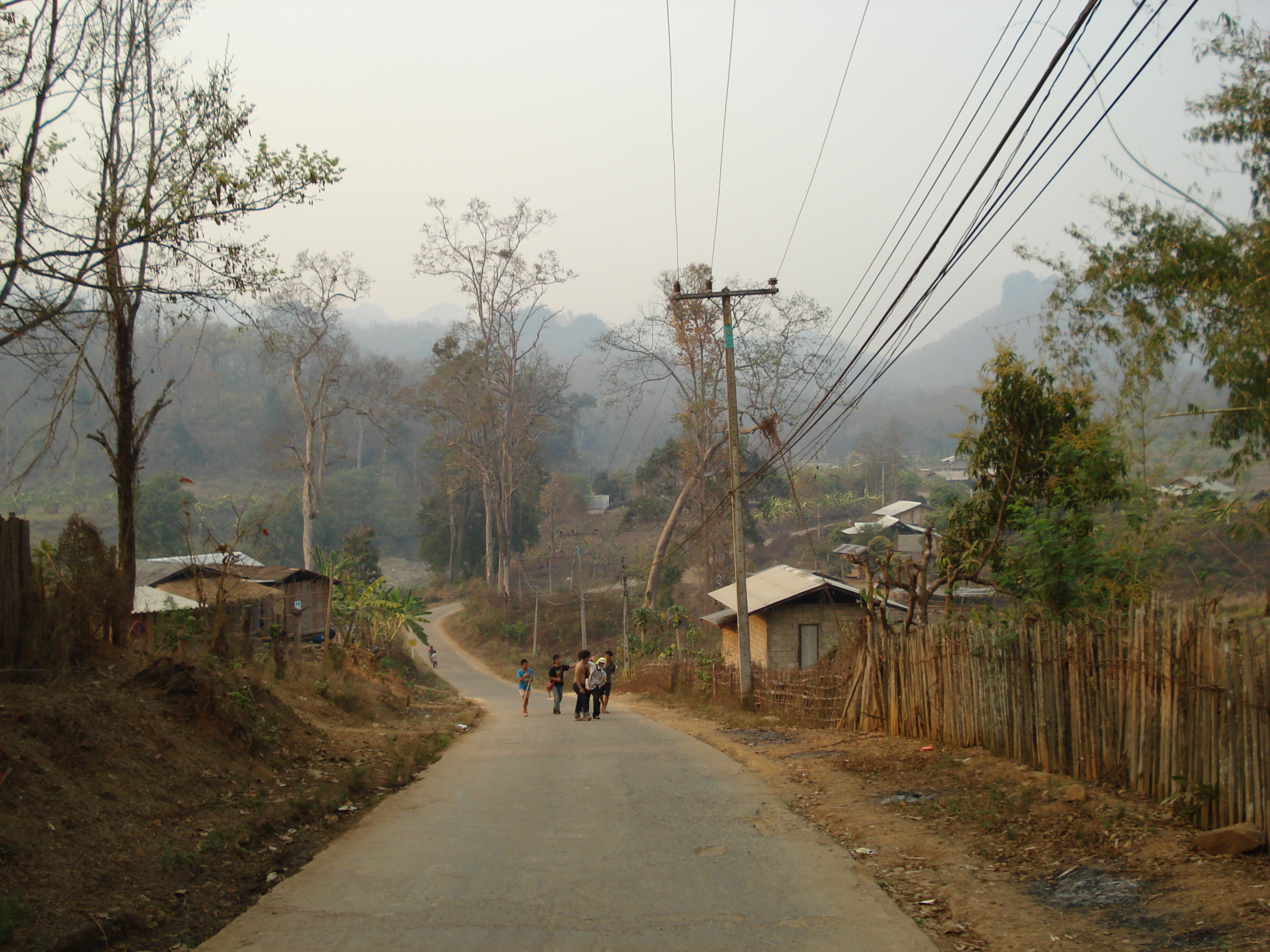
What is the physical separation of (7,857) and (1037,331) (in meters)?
15.5

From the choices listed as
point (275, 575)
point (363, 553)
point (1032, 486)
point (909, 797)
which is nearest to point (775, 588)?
point (1032, 486)

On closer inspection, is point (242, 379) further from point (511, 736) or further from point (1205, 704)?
point (1205, 704)

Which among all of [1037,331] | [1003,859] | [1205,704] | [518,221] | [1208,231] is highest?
[518,221]

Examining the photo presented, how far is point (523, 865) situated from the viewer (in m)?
6.62

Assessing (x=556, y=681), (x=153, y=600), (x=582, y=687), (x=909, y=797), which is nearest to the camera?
(x=909, y=797)

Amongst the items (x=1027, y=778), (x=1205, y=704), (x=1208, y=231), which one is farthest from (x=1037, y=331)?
(x=1205, y=704)

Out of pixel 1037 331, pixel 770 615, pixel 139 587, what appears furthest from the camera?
pixel 770 615

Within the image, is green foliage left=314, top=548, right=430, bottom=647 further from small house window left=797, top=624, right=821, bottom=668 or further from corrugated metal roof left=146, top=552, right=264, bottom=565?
small house window left=797, top=624, right=821, bottom=668

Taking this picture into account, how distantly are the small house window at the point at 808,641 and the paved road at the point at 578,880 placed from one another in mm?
17843

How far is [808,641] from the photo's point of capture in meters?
28.1

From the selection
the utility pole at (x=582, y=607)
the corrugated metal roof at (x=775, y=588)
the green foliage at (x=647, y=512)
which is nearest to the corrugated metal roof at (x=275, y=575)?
the utility pole at (x=582, y=607)

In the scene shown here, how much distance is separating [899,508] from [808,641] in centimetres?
3679

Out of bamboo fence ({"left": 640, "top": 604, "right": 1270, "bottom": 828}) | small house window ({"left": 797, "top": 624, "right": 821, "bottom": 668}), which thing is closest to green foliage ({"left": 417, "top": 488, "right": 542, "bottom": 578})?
small house window ({"left": 797, "top": 624, "right": 821, "bottom": 668})

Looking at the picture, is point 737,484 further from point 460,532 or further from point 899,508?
point 460,532
